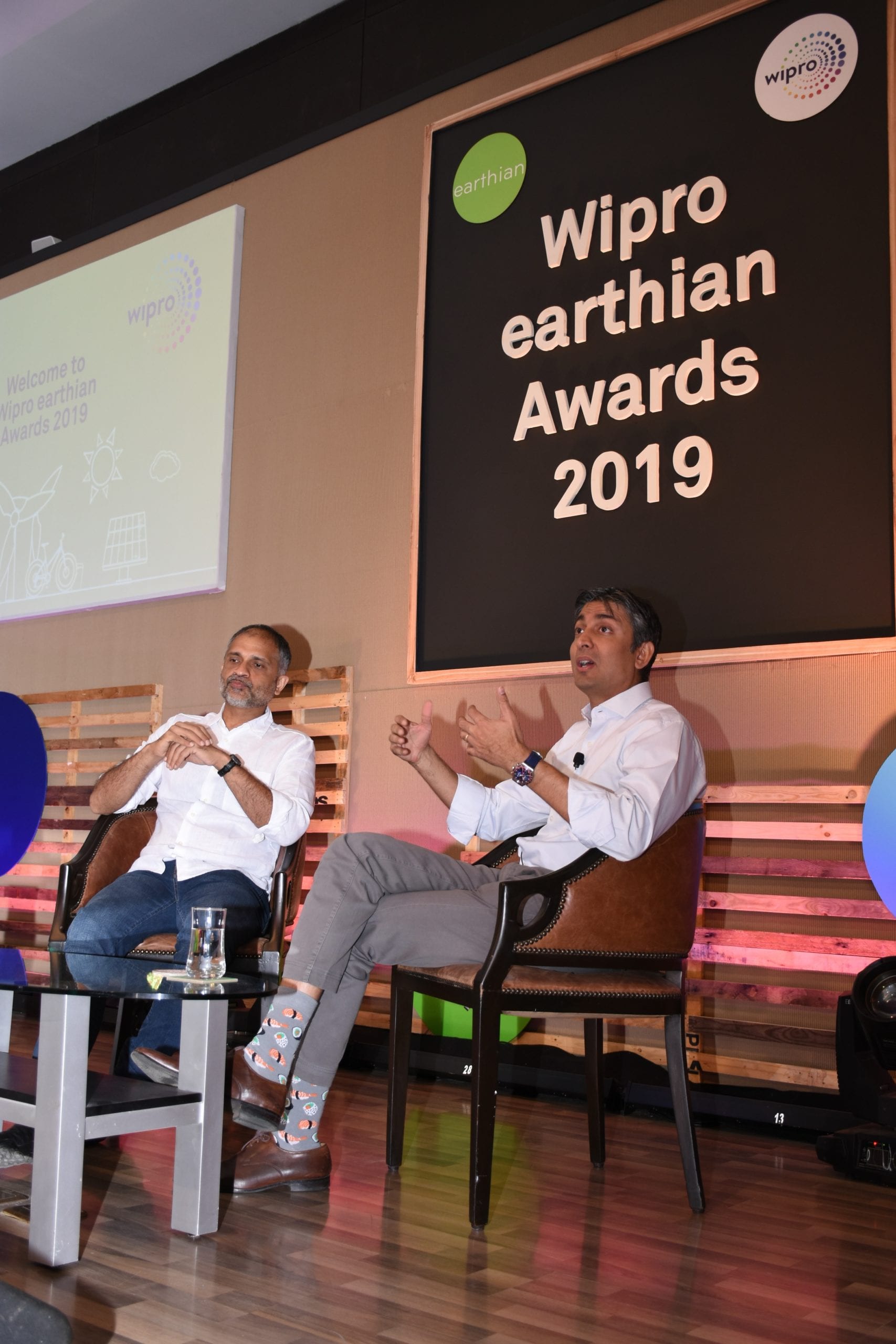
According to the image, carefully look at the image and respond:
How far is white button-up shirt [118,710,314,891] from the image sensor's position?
3002 millimetres

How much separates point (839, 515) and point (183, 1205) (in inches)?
92.1

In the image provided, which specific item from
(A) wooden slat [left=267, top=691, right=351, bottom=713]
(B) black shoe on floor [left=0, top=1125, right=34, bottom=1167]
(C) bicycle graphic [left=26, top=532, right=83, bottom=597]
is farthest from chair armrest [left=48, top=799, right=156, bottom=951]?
(C) bicycle graphic [left=26, top=532, right=83, bottom=597]

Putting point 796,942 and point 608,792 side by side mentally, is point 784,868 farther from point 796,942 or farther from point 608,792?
point 608,792

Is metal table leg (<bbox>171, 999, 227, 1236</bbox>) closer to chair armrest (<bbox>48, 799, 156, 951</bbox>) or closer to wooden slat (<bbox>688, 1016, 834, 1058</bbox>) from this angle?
chair armrest (<bbox>48, 799, 156, 951</bbox>)

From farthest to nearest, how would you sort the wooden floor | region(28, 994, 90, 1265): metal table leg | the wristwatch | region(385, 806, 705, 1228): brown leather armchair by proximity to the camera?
the wristwatch → region(385, 806, 705, 1228): brown leather armchair → region(28, 994, 90, 1265): metal table leg → the wooden floor

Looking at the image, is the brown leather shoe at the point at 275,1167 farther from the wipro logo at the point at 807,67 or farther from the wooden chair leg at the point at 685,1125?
the wipro logo at the point at 807,67

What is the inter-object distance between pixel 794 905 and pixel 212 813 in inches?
62.3

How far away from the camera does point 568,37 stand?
400cm

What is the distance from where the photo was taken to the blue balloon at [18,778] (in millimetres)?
4996

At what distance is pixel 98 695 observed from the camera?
5.27m

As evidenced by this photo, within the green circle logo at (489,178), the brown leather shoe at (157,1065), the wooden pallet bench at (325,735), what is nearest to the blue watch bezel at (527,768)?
the brown leather shoe at (157,1065)

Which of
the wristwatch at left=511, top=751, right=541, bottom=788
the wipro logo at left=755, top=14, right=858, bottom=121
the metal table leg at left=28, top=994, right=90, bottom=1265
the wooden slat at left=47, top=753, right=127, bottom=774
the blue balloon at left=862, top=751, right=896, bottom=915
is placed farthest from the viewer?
the wooden slat at left=47, top=753, right=127, bottom=774

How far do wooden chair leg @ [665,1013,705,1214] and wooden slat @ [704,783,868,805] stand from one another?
0.98m

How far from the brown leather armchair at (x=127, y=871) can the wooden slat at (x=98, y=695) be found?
185cm
